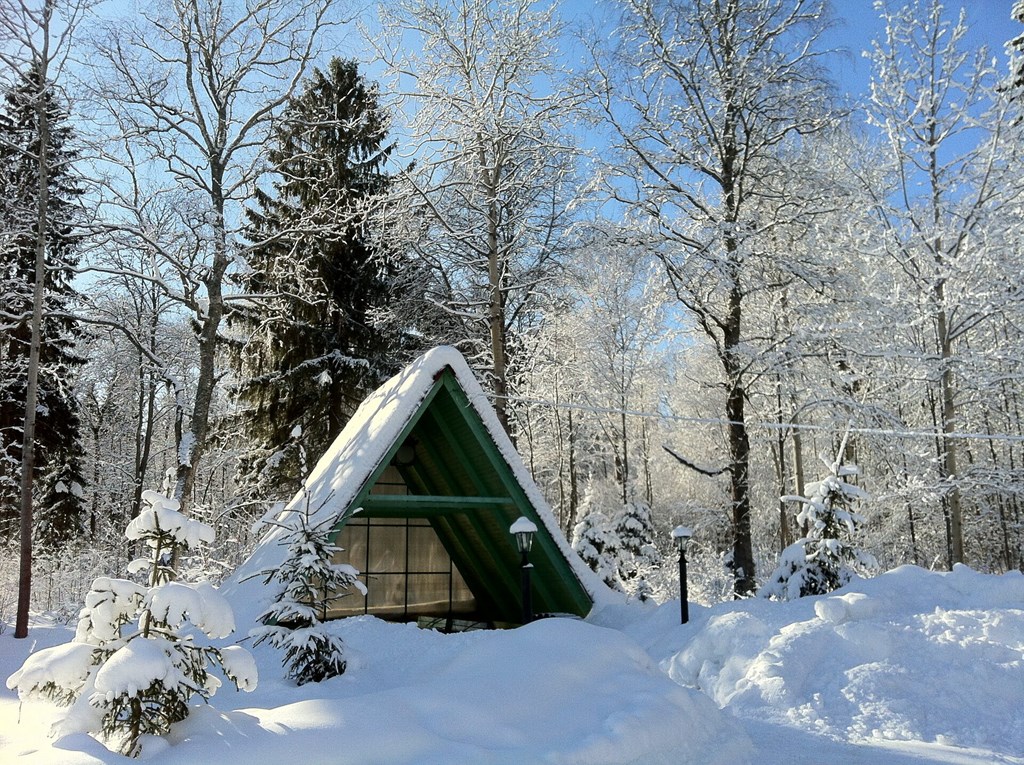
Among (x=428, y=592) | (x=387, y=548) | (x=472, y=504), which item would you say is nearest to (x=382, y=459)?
(x=472, y=504)

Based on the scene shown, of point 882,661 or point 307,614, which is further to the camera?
point 882,661

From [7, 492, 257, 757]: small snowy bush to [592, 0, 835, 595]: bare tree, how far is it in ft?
31.9

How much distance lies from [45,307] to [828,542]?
14163mm

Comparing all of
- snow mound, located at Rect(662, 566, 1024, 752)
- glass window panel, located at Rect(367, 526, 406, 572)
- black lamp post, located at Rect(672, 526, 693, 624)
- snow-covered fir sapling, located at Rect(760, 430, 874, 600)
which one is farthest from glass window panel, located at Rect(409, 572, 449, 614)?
snow-covered fir sapling, located at Rect(760, 430, 874, 600)

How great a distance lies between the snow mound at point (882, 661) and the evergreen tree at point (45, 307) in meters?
11.5

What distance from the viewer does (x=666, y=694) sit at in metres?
5.03

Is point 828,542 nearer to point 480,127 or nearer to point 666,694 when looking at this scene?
point 666,694

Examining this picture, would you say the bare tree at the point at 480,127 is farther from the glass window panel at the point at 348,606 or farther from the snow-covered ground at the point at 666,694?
the snow-covered ground at the point at 666,694

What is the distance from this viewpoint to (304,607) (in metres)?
6.27

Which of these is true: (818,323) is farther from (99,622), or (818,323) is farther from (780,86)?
(99,622)

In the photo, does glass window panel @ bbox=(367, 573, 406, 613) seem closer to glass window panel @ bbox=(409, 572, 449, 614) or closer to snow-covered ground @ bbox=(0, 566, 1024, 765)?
glass window panel @ bbox=(409, 572, 449, 614)

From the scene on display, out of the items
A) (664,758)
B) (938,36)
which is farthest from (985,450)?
(664,758)

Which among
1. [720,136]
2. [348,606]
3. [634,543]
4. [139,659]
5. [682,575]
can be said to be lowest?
[348,606]

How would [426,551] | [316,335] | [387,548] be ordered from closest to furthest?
[387,548] < [426,551] < [316,335]
